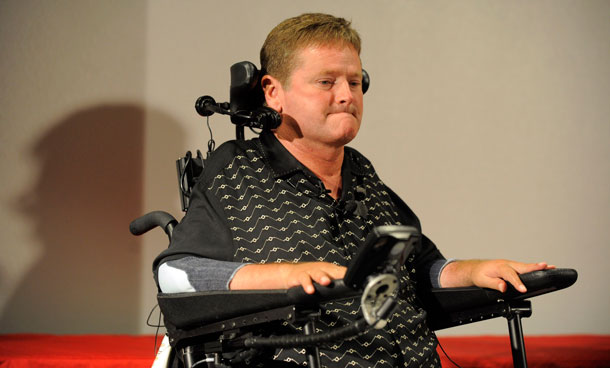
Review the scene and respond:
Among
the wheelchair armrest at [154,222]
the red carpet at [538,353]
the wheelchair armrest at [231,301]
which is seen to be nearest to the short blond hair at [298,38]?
the wheelchair armrest at [154,222]

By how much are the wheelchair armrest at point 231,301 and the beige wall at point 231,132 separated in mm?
1592

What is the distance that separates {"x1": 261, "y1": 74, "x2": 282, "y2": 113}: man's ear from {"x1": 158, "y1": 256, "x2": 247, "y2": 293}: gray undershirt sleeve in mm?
507

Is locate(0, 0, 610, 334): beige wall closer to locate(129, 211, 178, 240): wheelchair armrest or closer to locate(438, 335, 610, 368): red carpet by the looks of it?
locate(438, 335, 610, 368): red carpet

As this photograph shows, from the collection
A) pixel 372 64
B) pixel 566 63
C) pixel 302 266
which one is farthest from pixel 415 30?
pixel 302 266

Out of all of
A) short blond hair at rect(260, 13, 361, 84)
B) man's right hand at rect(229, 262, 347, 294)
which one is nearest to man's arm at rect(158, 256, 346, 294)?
man's right hand at rect(229, 262, 347, 294)

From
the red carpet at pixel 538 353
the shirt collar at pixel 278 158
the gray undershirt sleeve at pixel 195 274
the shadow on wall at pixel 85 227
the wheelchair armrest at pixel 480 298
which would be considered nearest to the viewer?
the gray undershirt sleeve at pixel 195 274

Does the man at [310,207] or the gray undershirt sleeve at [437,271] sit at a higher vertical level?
the man at [310,207]

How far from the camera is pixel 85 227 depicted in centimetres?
270

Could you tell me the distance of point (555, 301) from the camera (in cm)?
283

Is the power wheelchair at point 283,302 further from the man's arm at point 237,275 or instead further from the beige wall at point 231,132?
the beige wall at point 231,132

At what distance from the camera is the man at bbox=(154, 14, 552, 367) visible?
52.7 inches

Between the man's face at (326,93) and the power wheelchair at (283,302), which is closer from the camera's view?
the power wheelchair at (283,302)

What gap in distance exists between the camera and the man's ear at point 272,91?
1.63 m

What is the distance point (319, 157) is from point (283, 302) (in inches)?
25.8
